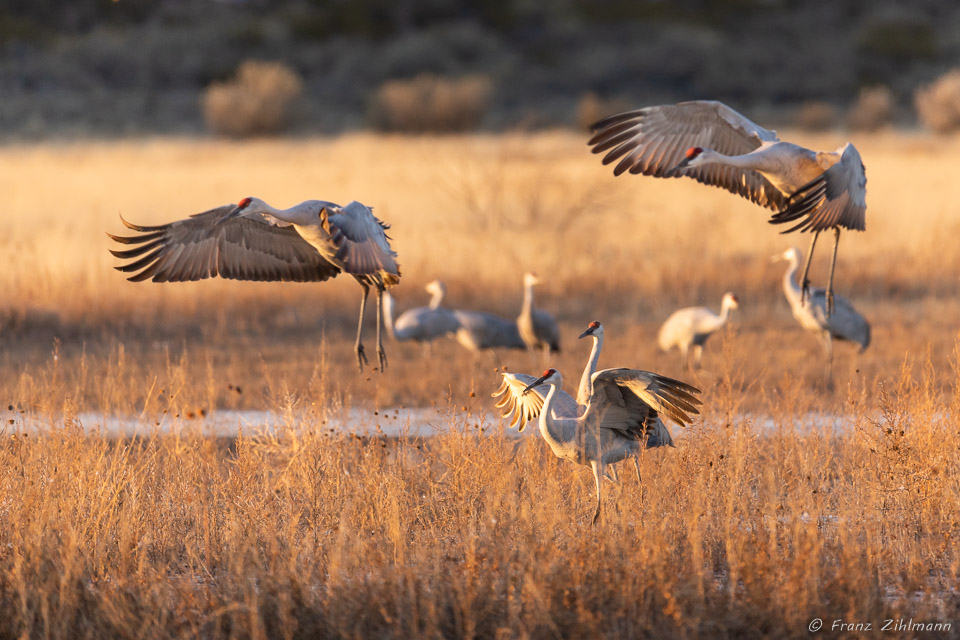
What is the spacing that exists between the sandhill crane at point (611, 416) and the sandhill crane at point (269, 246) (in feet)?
4.69

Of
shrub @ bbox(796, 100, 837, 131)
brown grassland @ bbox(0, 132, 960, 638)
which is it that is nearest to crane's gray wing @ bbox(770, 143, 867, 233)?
brown grassland @ bbox(0, 132, 960, 638)

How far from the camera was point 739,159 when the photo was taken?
7043 mm

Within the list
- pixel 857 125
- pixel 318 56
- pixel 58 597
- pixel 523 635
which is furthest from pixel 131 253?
pixel 318 56

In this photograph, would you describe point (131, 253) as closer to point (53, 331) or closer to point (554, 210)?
point (53, 331)

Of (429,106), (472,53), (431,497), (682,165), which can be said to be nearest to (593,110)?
(429,106)

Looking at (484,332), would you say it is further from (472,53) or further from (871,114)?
(472,53)

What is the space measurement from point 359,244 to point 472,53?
147ft

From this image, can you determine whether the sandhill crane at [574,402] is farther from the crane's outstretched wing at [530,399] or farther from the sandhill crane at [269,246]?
the sandhill crane at [269,246]

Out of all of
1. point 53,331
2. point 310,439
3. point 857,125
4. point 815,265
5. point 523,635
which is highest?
point 857,125

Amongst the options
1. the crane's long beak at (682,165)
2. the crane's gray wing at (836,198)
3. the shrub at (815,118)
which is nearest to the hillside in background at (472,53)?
the shrub at (815,118)

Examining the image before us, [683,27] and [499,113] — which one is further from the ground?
[683,27]

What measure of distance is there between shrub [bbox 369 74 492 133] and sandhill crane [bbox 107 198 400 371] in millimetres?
26525

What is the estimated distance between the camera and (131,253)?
7.25 meters

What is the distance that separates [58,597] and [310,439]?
190 centimetres
